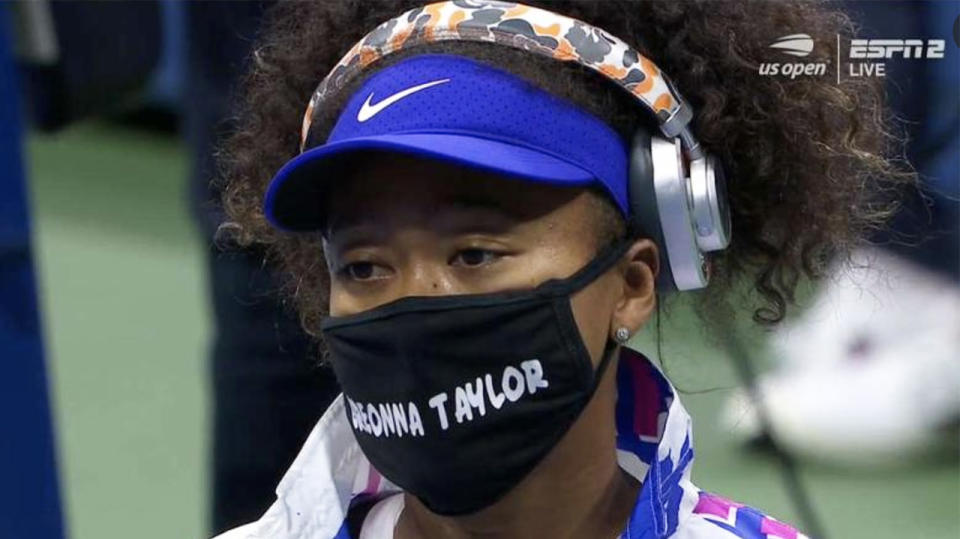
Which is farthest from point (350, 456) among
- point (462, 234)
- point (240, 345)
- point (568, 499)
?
point (240, 345)

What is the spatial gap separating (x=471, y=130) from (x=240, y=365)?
1.14 m

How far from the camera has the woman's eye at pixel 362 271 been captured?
1757 millimetres

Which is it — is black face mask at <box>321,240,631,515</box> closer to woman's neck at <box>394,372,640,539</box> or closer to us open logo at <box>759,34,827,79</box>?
woman's neck at <box>394,372,640,539</box>

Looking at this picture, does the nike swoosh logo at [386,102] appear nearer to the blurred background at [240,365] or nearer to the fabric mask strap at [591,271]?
the fabric mask strap at [591,271]

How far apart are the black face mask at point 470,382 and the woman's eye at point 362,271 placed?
0.04m

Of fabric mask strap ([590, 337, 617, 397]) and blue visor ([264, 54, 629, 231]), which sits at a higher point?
blue visor ([264, 54, 629, 231])

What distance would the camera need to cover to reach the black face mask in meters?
1.70

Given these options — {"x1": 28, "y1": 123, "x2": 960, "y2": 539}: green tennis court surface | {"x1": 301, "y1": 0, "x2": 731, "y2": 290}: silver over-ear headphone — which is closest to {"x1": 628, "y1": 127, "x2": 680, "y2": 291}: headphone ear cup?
{"x1": 301, "y1": 0, "x2": 731, "y2": 290}: silver over-ear headphone

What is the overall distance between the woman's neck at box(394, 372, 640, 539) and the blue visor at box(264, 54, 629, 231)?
232 mm

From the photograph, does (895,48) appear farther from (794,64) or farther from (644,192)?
(644,192)

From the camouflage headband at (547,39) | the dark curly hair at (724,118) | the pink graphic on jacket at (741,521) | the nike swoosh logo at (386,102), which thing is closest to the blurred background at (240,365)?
the dark curly hair at (724,118)

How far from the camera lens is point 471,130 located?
5.59 feet

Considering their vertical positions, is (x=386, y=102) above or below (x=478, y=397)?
above

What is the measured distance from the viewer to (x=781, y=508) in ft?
10.8
